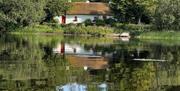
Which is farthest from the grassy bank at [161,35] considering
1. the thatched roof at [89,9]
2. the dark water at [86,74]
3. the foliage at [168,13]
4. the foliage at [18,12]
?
the dark water at [86,74]

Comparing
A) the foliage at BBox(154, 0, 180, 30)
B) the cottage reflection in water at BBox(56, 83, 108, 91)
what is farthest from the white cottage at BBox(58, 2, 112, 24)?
the cottage reflection in water at BBox(56, 83, 108, 91)

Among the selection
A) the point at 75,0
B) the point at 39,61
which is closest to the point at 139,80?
the point at 39,61

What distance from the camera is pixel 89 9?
9575 centimetres

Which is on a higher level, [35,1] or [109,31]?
[35,1]

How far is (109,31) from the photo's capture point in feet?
259

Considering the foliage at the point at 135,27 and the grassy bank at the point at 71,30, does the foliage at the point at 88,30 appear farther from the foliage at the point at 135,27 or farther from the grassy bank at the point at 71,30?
the foliage at the point at 135,27

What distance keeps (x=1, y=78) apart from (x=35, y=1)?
172 ft

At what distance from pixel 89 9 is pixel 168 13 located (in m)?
23.8

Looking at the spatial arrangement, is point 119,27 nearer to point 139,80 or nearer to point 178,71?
point 178,71

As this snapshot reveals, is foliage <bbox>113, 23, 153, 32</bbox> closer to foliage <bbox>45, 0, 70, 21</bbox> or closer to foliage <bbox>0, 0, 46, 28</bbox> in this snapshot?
foliage <bbox>45, 0, 70, 21</bbox>

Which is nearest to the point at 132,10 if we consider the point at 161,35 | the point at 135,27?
the point at 135,27

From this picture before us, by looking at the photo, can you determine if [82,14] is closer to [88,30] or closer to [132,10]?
[132,10]

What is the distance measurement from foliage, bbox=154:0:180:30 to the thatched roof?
19.0m

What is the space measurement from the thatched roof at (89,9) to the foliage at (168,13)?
19.0 m
